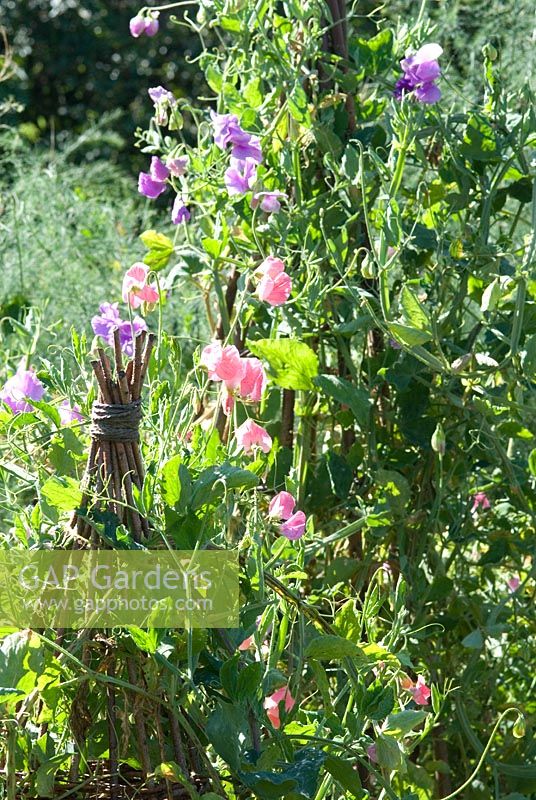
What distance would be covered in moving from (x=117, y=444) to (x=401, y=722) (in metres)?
0.28

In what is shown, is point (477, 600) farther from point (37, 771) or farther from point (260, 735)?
point (37, 771)

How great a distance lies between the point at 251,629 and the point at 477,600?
522 mm

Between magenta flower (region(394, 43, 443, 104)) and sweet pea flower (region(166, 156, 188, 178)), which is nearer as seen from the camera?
magenta flower (region(394, 43, 443, 104))

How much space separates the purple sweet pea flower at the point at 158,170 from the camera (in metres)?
1.19

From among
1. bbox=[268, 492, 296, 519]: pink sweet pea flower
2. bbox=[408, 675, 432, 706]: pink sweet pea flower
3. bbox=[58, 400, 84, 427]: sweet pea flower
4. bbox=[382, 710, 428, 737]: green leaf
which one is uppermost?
bbox=[58, 400, 84, 427]: sweet pea flower

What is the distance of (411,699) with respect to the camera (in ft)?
3.12

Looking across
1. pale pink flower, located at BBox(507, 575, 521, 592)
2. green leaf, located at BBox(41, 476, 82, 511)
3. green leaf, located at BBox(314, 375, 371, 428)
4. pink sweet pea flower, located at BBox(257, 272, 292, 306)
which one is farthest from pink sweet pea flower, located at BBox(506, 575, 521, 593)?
green leaf, located at BBox(41, 476, 82, 511)

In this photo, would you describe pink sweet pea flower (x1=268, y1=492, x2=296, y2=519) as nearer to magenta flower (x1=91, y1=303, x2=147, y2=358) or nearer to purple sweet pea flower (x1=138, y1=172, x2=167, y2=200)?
magenta flower (x1=91, y1=303, x2=147, y2=358)

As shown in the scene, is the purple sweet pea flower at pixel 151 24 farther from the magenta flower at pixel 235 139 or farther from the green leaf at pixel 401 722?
the green leaf at pixel 401 722

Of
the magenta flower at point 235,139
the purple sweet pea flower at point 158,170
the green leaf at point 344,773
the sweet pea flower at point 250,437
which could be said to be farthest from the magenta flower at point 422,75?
the green leaf at point 344,773

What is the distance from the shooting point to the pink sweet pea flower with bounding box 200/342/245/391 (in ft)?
2.94

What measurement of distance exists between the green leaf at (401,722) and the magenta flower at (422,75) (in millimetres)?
610

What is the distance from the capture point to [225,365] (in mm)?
901

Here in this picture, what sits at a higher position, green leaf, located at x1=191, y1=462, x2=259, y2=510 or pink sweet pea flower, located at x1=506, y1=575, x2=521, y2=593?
green leaf, located at x1=191, y1=462, x2=259, y2=510
